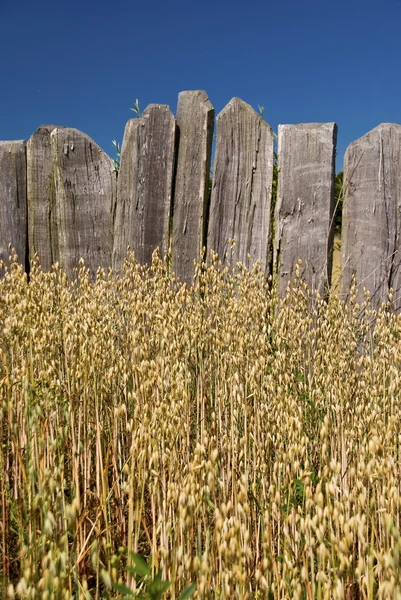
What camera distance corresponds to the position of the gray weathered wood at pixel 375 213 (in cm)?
385

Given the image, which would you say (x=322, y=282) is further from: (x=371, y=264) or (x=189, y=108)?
(x=189, y=108)

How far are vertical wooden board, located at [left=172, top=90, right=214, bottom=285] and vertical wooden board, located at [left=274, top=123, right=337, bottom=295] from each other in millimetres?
595

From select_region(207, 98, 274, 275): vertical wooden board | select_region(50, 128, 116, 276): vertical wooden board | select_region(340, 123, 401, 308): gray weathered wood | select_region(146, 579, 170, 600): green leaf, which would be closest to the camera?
select_region(146, 579, 170, 600): green leaf

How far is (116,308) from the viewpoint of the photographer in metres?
3.18

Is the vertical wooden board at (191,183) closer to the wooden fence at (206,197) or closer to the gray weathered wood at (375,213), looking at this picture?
the wooden fence at (206,197)

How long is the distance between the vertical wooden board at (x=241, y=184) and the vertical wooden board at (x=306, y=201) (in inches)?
5.5

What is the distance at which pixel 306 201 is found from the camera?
3.91 m

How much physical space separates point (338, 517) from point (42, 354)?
1.47 m

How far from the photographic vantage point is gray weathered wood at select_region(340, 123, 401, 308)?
385 cm

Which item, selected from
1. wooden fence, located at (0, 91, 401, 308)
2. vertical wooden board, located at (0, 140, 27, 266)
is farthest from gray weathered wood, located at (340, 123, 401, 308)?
vertical wooden board, located at (0, 140, 27, 266)

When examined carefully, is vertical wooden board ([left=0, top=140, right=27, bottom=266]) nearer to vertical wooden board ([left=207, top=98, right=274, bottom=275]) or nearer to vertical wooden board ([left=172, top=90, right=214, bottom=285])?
vertical wooden board ([left=172, top=90, right=214, bottom=285])

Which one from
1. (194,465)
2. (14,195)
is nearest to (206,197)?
(14,195)

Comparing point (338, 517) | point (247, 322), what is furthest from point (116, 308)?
point (338, 517)

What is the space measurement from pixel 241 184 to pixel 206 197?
0.97 ft
